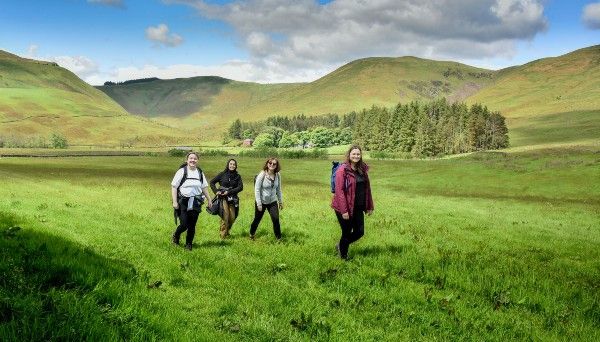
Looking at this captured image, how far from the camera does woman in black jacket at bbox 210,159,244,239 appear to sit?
50.4ft

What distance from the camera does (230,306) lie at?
755 centimetres

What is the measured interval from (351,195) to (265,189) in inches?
167

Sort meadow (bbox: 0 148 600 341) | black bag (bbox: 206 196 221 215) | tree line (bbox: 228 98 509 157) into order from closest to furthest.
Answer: meadow (bbox: 0 148 600 341) → black bag (bbox: 206 196 221 215) → tree line (bbox: 228 98 509 157)

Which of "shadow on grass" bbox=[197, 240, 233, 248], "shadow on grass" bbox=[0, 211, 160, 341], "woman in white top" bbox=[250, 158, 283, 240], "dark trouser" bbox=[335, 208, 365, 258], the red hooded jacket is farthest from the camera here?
"woman in white top" bbox=[250, 158, 283, 240]

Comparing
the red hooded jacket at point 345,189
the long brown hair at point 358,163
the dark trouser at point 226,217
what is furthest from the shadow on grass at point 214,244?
the long brown hair at point 358,163

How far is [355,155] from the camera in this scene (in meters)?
11.7

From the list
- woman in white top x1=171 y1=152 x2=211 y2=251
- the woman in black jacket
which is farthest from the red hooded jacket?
the woman in black jacket

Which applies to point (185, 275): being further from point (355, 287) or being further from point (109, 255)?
point (355, 287)

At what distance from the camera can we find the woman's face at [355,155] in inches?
459

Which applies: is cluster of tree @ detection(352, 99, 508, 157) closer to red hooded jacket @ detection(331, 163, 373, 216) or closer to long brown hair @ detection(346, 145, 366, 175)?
long brown hair @ detection(346, 145, 366, 175)

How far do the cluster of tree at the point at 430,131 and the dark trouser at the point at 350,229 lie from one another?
4316 inches

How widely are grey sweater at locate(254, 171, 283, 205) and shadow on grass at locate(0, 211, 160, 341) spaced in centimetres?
620

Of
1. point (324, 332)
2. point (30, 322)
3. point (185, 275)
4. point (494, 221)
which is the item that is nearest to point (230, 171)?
point (185, 275)

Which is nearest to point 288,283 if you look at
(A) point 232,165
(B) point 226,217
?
(B) point 226,217
